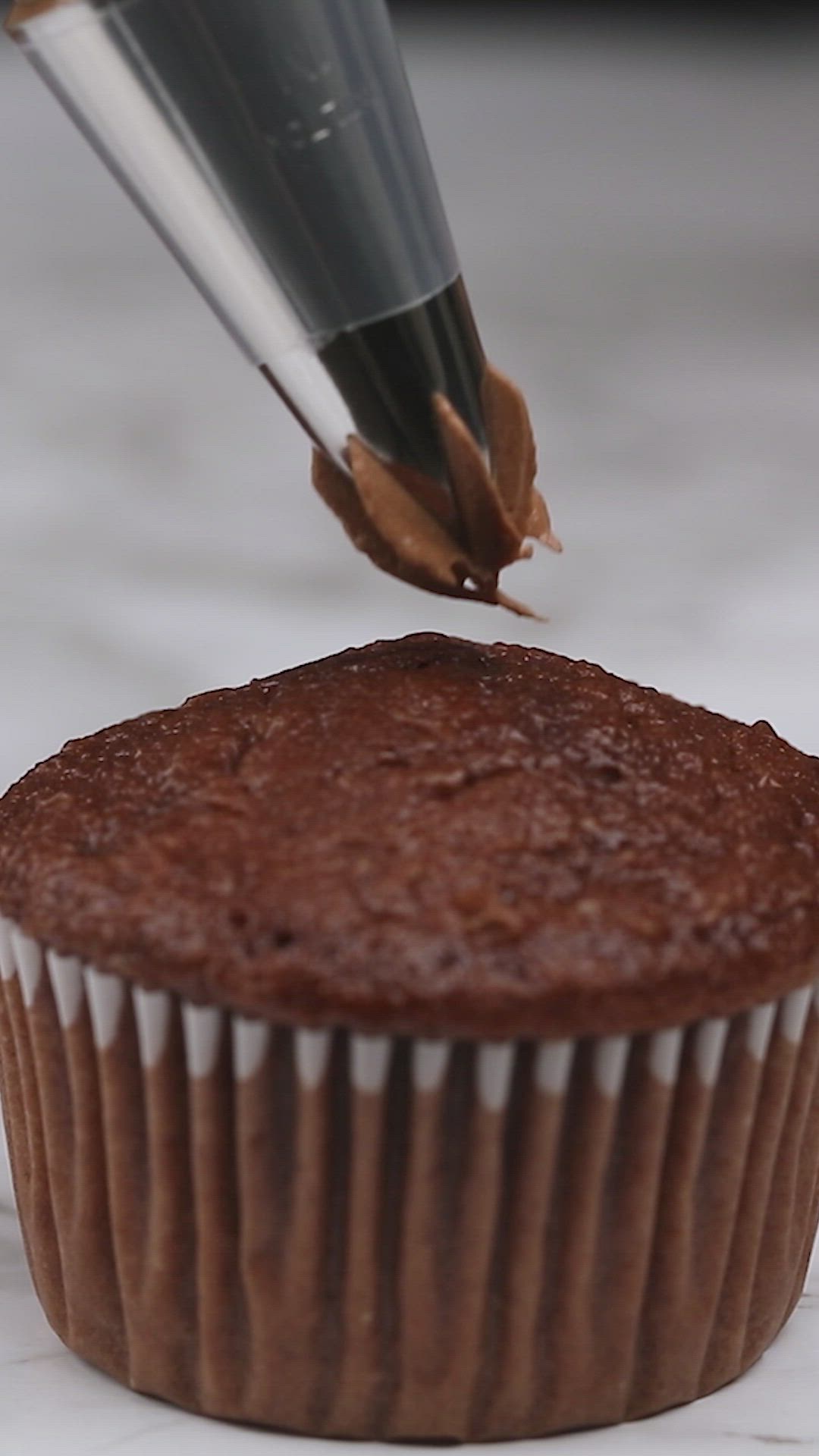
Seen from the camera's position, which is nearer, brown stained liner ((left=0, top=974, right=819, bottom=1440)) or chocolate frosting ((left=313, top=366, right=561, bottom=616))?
brown stained liner ((left=0, top=974, right=819, bottom=1440))

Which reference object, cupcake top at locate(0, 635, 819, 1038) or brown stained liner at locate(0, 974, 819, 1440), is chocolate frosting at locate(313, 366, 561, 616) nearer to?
cupcake top at locate(0, 635, 819, 1038)

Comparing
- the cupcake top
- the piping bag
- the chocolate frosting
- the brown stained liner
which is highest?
the piping bag

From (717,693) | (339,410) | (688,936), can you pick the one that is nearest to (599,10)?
(717,693)

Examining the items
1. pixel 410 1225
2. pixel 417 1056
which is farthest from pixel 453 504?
pixel 410 1225

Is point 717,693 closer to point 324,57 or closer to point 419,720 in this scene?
point 419,720

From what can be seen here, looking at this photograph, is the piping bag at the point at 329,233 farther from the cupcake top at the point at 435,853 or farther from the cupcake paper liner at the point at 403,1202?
the cupcake paper liner at the point at 403,1202

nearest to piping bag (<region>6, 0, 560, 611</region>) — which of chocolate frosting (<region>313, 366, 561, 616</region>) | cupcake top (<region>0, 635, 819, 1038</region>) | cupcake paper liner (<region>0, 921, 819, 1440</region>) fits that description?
chocolate frosting (<region>313, 366, 561, 616</region>)

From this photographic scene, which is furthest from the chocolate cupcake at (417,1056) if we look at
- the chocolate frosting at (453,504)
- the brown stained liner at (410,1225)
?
the chocolate frosting at (453,504)

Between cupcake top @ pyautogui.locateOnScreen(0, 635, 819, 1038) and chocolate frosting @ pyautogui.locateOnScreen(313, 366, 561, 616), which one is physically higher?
chocolate frosting @ pyautogui.locateOnScreen(313, 366, 561, 616)
